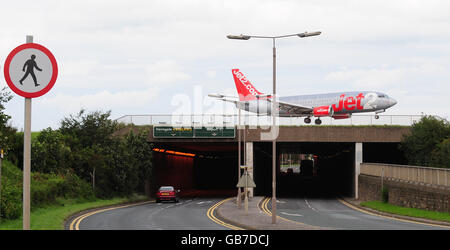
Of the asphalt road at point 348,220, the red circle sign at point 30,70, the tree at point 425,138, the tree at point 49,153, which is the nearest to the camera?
the red circle sign at point 30,70

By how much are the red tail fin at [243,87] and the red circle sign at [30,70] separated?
58416 millimetres

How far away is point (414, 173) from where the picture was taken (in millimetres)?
36500

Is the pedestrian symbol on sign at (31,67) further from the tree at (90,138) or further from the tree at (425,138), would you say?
the tree at (425,138)

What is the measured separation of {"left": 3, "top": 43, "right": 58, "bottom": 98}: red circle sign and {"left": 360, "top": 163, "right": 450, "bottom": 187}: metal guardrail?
27.8m

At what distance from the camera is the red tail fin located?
6712cm

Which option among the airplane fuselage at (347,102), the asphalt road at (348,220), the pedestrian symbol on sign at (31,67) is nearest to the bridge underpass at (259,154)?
the airplane fuselage at (347,102)

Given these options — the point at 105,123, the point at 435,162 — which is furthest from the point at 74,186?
the point at 435,162

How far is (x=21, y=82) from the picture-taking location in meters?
8.05

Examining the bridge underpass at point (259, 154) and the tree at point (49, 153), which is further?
the bridge underpass at point (259, 154)

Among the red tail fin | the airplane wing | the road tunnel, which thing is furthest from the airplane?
the red tail fin

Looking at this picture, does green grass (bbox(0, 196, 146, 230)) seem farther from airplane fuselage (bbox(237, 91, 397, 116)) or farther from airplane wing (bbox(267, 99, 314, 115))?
airplane wing (bbox(267, 99, 314, 115))

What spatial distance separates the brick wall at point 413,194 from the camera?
30.6 m

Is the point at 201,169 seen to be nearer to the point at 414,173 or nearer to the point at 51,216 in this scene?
the point at 414,173

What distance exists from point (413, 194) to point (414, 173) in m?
2.31
